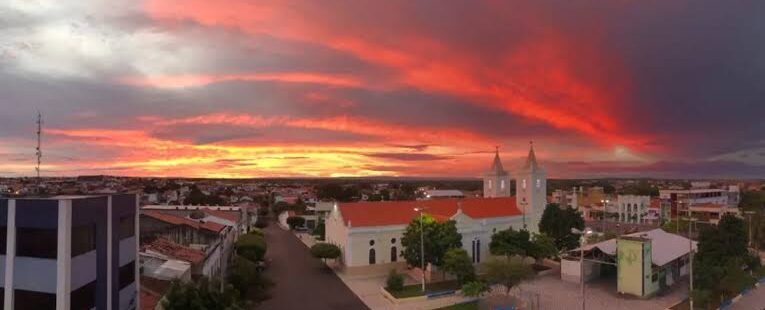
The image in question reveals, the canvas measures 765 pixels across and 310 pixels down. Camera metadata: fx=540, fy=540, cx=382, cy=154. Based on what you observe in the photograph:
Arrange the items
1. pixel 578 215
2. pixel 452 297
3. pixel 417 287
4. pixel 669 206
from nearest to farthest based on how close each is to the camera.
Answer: pixel 452 297, pixel 417 287, pixel 578 215, pixel 669 206

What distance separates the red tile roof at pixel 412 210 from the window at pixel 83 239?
2984cm

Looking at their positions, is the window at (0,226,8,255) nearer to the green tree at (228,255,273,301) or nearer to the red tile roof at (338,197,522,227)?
the green tree at (228,255,273,301)

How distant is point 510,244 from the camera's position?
49.5m

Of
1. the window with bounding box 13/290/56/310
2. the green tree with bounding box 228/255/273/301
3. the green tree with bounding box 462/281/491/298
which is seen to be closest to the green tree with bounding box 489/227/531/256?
the green tree with bounding box 462/281/491/298

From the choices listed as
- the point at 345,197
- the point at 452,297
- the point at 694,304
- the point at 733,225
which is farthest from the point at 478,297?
the point at 345,197

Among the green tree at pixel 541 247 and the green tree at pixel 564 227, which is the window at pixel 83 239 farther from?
the green tree at pixel 564 227

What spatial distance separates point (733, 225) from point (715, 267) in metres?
6.12

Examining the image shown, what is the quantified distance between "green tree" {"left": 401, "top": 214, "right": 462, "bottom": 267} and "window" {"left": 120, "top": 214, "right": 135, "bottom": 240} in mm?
25080

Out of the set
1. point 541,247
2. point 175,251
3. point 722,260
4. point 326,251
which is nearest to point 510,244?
point 541,247

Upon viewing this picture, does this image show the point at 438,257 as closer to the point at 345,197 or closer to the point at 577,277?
the point at 577,277

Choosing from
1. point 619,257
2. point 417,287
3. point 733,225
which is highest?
point 733,225

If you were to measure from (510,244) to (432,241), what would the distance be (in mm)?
8003

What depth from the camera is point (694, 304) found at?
3712cm

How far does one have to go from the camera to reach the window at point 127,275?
1019 inches
